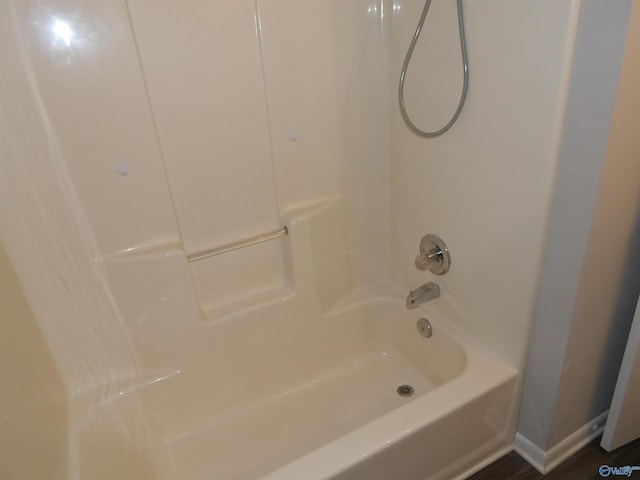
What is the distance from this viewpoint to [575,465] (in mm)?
1413

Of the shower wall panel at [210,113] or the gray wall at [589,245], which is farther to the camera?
the shower wall panel at [210,113]

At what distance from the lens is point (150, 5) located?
1.19m

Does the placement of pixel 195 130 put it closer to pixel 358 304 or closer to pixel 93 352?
pixel 93 352

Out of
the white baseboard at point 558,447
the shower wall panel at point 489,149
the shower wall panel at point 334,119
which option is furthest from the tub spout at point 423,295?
the white baseboard at point 558,447

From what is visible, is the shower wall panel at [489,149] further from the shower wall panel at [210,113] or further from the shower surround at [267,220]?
the shower wall panel at [210,113]

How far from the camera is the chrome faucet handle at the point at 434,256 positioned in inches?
60.1

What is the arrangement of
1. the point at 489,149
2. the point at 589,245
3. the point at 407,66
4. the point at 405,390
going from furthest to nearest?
the point at 405,390 → the point at 407,66 → the point at 489,149 → the point at 589,245

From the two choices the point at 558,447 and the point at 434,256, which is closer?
the point at 558,447

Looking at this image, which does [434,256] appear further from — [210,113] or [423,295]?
[210,113]

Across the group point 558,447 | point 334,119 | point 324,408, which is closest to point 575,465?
point 558,447

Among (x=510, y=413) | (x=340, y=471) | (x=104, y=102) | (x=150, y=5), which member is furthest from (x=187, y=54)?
(x=510, y=413)

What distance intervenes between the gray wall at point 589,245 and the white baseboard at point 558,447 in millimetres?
25

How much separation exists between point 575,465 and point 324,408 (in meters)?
0.92

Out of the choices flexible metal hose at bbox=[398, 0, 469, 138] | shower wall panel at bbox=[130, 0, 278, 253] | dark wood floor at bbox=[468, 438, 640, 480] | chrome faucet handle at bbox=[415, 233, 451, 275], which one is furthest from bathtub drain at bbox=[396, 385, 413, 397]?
flexible metal hose at bbox=[398, 0, 469, 138]
